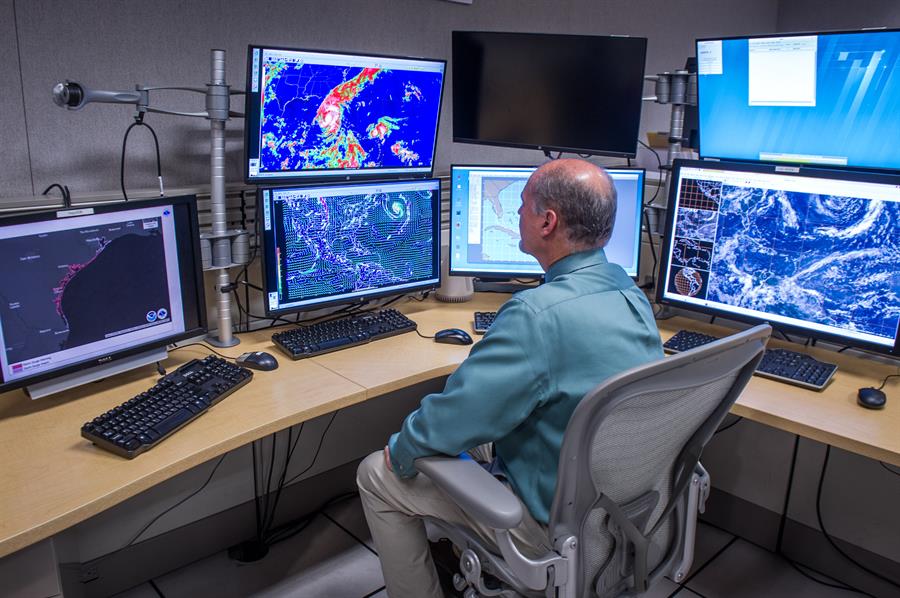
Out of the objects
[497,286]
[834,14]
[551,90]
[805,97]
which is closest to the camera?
[805,97]

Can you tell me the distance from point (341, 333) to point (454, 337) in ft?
1.02

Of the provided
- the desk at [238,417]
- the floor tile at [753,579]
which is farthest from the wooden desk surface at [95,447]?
the floor tile at [753,579]

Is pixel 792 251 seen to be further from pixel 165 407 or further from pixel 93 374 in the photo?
pixel 93 374

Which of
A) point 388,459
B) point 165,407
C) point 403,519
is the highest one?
point 165,407

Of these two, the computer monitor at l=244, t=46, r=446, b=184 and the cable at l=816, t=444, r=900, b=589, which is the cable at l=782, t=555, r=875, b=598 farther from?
the computer monitor at l=244, t=46, r=446, b=184

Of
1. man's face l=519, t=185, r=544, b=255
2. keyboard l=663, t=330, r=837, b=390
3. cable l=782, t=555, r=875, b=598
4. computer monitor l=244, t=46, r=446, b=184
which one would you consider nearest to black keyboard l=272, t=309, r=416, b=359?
computer monitor l=244, t=46, r=446, b=184

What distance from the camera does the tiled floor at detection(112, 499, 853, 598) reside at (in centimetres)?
209

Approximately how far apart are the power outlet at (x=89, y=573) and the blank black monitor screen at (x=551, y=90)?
65.7 inches

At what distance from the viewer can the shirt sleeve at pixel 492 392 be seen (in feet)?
4.24

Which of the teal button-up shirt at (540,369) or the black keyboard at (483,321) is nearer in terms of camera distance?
the teal button-up shirt at (540,369)

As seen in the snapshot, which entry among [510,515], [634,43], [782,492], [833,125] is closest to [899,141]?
[833,125]

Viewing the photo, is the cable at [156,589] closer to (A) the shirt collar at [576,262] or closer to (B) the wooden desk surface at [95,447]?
(B) the wooden desk surface at [95,447]

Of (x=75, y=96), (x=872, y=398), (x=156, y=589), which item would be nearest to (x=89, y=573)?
(x=156, y=589)

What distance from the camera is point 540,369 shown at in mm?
1296
